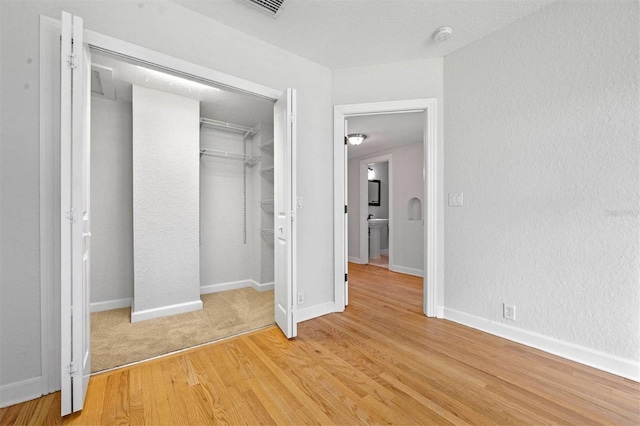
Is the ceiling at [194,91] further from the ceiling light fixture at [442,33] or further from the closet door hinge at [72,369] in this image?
the closet door hinge at [72,369]

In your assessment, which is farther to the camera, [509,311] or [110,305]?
[110,305]

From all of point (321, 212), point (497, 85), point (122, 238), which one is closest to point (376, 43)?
point (497, 85)

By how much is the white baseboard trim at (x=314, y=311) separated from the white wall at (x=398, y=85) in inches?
44.1

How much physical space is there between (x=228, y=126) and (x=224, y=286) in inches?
88.9

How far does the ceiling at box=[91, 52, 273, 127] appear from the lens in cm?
240

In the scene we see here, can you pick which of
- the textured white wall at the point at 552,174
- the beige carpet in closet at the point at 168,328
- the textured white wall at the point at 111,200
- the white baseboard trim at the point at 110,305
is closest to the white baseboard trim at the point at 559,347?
the textured white wall at the point at 552,174

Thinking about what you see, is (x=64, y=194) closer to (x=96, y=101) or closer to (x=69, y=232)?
(x=69, y=232)

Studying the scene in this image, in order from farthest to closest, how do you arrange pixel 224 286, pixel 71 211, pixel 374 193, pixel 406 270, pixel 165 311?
pixel 374 193 → pixel 406 270 → pixel 224 286 → pixel 165 311 → pixel 71 211

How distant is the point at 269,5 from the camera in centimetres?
200

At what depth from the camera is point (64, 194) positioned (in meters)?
1.35

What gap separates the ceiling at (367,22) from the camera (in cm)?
203

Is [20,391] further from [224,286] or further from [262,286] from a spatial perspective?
Answer: [262,286]

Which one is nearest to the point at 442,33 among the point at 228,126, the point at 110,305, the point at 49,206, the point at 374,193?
the point at 228,126

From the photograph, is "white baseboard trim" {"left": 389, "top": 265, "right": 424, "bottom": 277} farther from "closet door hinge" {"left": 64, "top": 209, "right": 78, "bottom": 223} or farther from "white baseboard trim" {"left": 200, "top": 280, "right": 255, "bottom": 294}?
"closet door hinge" {"left": 64, "top": 209, "right": 78, "bottom": 223}
